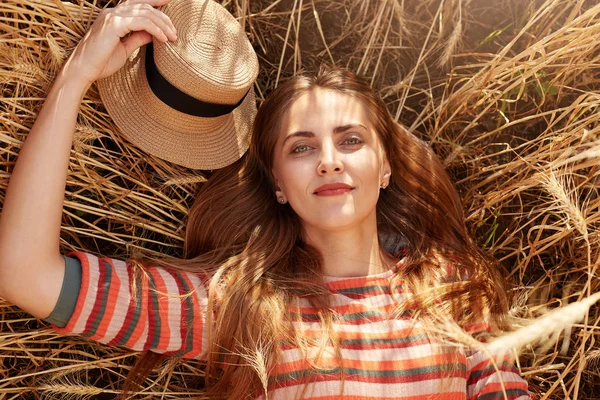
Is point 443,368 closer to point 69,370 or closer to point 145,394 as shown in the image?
point 145,394

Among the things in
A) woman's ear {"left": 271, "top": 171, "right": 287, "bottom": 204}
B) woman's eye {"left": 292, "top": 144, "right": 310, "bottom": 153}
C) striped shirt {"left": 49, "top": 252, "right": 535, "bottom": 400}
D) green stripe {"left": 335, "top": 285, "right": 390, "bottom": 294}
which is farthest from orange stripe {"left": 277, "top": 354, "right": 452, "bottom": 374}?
woman's eye {"left": 292, "top": 144, "right": 310, "bottom": 153}

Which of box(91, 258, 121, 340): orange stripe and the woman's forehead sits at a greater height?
the woman's forehead

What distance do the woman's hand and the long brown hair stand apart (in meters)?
0.66

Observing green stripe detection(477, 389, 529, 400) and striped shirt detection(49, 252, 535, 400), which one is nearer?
striped shirt detection(49, 252, 535, 400)

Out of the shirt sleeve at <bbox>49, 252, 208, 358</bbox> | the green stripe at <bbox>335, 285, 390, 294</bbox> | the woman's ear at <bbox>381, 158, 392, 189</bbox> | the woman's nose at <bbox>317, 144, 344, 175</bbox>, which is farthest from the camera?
the woman's ear at <bbox>381, 158, 392, 189</bbox>

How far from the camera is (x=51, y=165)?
97.4 inches

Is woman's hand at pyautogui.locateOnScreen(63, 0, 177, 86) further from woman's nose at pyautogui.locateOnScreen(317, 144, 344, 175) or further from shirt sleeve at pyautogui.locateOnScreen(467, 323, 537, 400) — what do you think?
shirt sleeve at pyautogui.locateOnScreen(467, 323, 537, 400)

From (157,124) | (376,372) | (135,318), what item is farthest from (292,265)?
(157,124)

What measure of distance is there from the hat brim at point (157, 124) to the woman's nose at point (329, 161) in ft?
1.54

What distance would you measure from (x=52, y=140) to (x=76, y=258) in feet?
1.50

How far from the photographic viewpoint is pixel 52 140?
249 cm

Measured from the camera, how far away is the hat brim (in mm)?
2766

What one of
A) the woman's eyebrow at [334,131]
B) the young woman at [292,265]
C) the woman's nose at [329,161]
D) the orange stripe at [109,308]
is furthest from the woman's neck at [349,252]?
the orange stripe at [109,308]

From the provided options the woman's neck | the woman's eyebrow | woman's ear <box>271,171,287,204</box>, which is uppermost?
the woman's eyebrow
